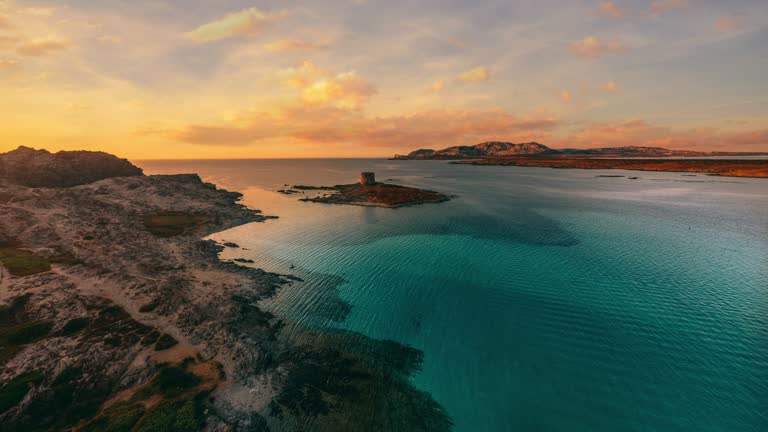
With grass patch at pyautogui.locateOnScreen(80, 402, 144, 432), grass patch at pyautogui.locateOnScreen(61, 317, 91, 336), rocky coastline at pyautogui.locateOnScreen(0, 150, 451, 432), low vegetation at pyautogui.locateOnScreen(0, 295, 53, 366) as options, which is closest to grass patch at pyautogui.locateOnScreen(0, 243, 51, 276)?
rocky coastline at pyautogui.locateOnScreen(0, 150, 451, 432)

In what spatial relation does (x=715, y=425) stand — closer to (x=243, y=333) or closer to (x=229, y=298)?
→ (x=243, y=333)

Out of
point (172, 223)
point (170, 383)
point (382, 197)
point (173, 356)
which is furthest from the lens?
point (382, 197)

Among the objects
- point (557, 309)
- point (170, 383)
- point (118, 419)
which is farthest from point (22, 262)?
point (557, 309)

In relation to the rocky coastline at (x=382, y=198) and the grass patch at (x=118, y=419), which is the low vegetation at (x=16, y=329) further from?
the rocky coastline at (x=382, y=198)

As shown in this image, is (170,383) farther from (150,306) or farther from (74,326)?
(74,326)

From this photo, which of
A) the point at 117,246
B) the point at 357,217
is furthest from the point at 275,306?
the point at 357,217
